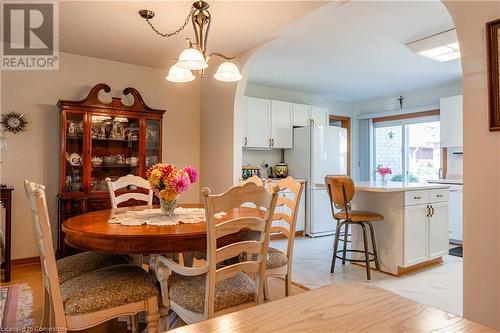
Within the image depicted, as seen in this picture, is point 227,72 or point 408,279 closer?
point 227,72

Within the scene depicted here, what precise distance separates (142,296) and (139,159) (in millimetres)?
2441

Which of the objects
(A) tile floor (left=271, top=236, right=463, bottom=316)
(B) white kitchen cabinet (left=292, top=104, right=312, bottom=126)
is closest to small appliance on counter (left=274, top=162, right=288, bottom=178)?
(B) white kitchen cabinet (left=292, top=104, right=312, bottom=126)

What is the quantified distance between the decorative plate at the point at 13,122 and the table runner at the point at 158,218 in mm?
2140

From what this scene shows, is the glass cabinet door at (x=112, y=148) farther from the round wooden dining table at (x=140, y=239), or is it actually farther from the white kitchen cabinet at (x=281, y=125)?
the white kitchen cabinet at (x=281, y=125)

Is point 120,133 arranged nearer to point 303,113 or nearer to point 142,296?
point 142,296

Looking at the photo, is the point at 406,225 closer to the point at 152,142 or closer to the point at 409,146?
the point at 152,142

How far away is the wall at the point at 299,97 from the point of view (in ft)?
17.5

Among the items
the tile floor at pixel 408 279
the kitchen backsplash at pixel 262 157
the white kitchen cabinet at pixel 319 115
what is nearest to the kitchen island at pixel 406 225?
the tile floor at pixel 408 279

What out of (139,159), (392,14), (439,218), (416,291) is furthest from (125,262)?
(439,218)

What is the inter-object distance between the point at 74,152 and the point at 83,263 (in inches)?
77.2

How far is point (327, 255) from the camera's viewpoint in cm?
392

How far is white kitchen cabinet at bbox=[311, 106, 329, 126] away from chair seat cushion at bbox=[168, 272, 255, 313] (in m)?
4.34

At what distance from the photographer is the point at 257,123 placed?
495cm

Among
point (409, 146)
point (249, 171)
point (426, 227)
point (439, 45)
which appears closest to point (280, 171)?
point (249, 171)
